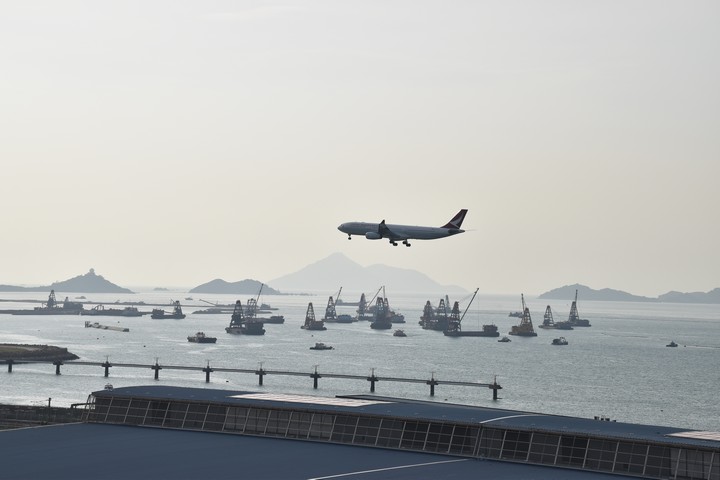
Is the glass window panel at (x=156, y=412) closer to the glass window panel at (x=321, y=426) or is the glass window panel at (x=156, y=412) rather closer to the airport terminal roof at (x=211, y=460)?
the airport terminal roof at (x=211, y=460)

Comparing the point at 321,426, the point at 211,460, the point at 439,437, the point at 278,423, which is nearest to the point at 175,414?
the point at 278,423

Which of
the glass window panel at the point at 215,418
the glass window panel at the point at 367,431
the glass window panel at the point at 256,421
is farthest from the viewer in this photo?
the glass window panel at the point at 215,418

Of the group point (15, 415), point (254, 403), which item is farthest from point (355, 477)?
point (15, 415)

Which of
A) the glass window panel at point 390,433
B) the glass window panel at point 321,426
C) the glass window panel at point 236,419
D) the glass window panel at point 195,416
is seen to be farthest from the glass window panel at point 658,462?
the glass window panel at point 195,416

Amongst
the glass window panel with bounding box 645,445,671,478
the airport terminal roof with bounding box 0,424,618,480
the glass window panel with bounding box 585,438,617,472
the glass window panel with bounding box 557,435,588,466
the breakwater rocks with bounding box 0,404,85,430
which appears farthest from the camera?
the breakwater rocks with bounding box 0,404,85,430

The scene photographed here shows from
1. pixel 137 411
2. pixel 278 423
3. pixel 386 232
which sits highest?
pixel 386 232

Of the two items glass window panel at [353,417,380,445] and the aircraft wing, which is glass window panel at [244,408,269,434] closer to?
glass window panel at [353,417,380,445]

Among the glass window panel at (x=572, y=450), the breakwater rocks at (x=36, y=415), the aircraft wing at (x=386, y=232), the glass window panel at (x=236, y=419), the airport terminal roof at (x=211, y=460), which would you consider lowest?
the breakwater rocks at (x=36, y=415)

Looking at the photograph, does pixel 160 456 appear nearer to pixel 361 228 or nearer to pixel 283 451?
pixel 283 451

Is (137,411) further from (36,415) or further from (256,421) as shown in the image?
(36,415)

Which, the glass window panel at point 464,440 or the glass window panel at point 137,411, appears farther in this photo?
the glass window panel at point 137,411

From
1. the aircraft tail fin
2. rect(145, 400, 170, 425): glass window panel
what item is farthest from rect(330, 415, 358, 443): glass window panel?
the aircraft tail fin

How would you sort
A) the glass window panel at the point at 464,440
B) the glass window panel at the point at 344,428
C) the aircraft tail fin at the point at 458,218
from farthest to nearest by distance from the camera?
the aircraft tail fin at the point at 458,218
the glass window panel at the point at 344,428
the glass window panel at the point at 464,440

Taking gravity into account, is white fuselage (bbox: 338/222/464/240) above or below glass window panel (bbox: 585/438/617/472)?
above
